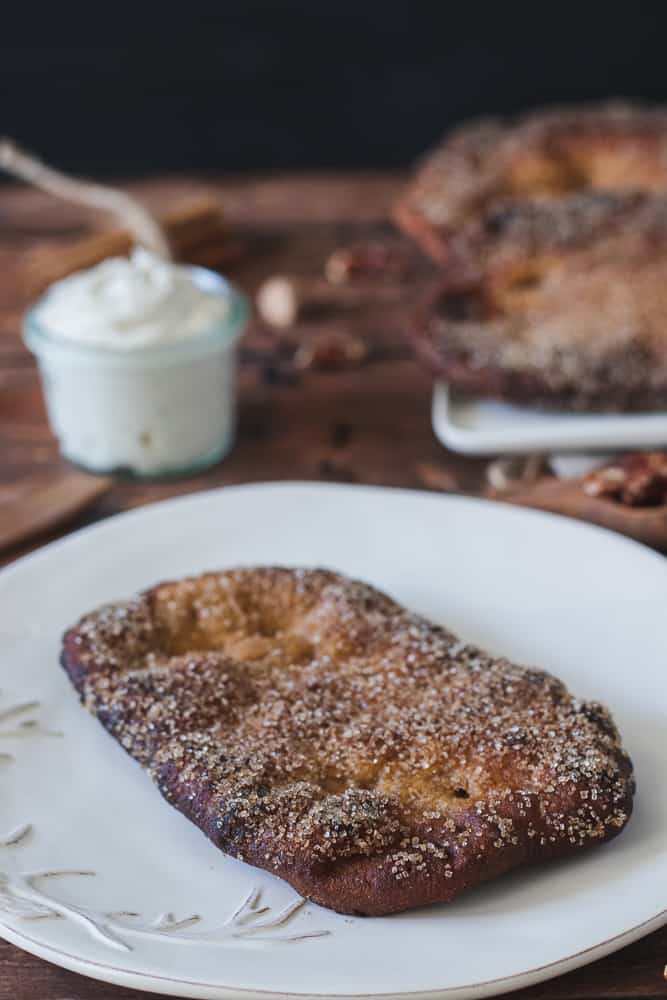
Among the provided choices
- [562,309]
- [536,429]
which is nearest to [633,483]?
[536,429]

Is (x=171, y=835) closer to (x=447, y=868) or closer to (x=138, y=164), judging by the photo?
(x=447, y=868)

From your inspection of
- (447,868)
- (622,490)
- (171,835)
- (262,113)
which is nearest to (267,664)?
(171,835)

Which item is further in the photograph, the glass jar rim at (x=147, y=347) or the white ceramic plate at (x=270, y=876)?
the glass jar rim at (x=147, y=347)

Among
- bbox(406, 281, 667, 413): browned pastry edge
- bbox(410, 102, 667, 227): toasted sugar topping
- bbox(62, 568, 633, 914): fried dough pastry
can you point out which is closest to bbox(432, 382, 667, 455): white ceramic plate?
bbox(406, 281, 667, 413): browned pastry edge

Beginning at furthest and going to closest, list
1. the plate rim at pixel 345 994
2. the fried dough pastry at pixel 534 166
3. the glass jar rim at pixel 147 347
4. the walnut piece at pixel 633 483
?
the fried dough pastry at pixel 534 166 < the glass jar rim at pixel 147 347 < the walnut piece at pixel 633 483 < the plate rim at pixel 345 994

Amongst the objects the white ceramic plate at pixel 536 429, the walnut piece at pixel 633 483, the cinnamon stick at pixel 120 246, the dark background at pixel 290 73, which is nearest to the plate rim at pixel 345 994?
the walnut piece at pixel 633 483

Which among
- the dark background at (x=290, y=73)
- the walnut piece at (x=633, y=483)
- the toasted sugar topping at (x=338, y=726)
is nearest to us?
the toasted sugar topping at (x=338, y=726)

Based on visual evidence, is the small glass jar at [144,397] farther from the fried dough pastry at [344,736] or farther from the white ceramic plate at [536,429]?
the fried dough pastry at [344,736]

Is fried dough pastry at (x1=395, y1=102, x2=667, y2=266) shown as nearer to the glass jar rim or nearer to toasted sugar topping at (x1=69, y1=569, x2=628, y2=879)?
the glass jar rim

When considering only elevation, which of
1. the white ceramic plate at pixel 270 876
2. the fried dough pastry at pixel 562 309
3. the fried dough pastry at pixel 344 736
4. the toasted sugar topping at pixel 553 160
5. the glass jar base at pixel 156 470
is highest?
the toasted sugar topping at pixel 553 160
